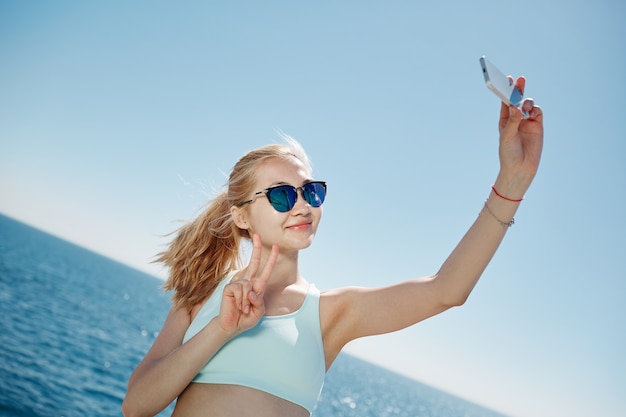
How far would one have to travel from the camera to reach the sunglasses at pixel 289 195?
3328 mm

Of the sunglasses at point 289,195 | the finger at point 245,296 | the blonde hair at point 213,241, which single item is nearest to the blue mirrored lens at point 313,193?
the sunglasses at point 289,195

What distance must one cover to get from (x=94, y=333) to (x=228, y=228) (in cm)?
4420

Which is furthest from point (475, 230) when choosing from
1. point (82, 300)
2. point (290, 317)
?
point (82, 300)

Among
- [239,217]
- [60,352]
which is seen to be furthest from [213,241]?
[60,352]

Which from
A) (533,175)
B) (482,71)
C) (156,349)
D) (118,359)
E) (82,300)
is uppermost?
(482,71)

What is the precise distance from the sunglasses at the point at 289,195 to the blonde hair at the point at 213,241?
0.24 m

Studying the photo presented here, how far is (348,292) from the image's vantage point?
3.03m

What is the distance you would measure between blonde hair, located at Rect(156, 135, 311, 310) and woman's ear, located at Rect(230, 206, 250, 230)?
5cm

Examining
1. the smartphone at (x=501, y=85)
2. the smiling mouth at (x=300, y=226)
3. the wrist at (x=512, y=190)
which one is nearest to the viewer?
the smartphone at (x=501, y=85)

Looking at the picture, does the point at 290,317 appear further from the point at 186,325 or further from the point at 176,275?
the point at 176,275

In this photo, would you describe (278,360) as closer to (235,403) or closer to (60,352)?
(235,403)

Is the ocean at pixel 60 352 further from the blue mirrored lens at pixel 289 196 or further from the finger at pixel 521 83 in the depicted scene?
the finger at pixel 521 83

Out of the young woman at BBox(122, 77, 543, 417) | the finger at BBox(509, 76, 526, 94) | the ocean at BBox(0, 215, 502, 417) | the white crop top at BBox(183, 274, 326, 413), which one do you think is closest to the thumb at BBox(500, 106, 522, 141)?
the young woman at BBox(122, 77, 543, 417)

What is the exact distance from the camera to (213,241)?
13.0 ft
